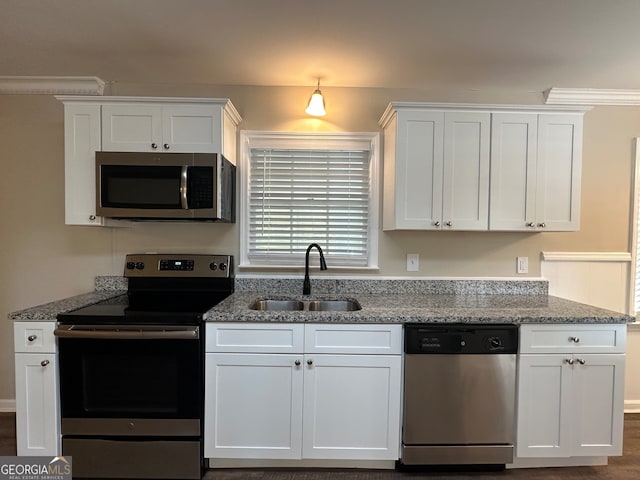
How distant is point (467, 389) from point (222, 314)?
1.37 metres

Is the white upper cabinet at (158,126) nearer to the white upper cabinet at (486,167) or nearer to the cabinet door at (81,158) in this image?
the cabinet door at (81,158)

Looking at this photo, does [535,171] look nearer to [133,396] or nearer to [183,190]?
[183,190]

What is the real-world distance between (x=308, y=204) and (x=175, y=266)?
3.40 ft

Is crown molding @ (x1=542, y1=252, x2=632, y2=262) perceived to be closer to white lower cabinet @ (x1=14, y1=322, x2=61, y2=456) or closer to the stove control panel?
the stove control panel

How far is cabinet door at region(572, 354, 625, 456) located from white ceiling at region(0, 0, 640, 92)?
5.71ft

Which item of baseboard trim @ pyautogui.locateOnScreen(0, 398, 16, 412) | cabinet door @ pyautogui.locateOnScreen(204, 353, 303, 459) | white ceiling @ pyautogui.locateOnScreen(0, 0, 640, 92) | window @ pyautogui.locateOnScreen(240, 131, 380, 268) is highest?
white ceiling @ pyautogui.locateOnScreen(0, 0, 640, 92)

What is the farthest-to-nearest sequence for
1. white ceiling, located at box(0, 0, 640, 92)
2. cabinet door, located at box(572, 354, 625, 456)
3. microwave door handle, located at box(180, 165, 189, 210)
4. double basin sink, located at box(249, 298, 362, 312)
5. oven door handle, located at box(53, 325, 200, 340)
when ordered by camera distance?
double basin sink, located at box(249, 298, 362, 312), microwave door handle, located at box(180, 165, 189, 210), cabinet door, located at box(572, 354, 625, 456), oven door handle, located at box(53, 325, 200, 340), white ceiling, located at box(0, 0, 640, 92)

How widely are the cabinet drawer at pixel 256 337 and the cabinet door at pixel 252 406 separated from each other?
0.12ft

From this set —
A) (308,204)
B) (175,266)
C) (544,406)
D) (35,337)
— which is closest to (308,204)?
(308,204)

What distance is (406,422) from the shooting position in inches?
75.0

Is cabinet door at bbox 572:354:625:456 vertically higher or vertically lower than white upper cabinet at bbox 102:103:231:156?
lower

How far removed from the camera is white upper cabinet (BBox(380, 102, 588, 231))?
2.25 m

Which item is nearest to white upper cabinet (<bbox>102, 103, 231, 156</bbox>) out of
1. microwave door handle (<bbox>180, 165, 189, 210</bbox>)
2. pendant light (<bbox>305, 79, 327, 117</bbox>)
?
microwave door handle (<bbox>180, 165, 189, 210</bbox>)

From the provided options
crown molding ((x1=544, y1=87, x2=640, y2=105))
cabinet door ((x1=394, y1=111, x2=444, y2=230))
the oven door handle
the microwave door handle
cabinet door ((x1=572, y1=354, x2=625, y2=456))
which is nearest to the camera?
the oven door handle
